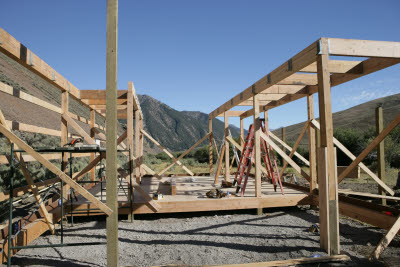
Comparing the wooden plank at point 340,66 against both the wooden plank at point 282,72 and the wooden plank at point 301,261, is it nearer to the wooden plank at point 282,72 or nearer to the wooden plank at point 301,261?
the wooden plank at point 282,72

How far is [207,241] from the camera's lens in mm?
3916

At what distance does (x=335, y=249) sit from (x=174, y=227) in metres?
2.70

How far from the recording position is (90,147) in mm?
3670

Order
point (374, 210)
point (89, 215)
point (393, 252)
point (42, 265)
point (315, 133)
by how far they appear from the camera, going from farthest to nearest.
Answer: point (315, 133) < point (89, 215) < point (374, 210) < point (393, 252) < point (42, 265)

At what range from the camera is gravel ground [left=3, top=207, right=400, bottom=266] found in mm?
3279

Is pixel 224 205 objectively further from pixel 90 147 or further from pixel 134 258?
pixel 90 147

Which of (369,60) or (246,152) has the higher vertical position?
(369,60)

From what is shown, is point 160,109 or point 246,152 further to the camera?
point 160,109

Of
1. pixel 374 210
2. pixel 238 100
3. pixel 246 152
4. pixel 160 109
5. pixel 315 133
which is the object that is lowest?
pixel 374 210

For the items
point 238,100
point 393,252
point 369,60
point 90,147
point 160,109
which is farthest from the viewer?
point 160,109

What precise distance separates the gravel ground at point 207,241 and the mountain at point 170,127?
72560 millimetres

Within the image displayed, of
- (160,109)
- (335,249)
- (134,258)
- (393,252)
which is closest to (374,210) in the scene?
(393,252)

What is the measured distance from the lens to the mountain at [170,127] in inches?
3351

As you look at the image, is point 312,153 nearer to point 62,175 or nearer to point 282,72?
point 282,72
